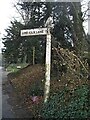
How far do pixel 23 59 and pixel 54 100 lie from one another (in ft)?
20.0

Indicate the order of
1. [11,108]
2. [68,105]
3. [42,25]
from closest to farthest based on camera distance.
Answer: [68,105] → [11,108] → [42,25]

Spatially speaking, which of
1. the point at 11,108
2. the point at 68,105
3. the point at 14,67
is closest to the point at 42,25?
the point at 11,108

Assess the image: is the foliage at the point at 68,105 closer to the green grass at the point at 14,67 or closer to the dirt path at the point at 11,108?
the dirt path at the point at 11,108

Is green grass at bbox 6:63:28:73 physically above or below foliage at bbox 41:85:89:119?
above

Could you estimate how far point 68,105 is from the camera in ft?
15.9

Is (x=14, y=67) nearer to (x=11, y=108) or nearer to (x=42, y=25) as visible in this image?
(x=42, y=25)

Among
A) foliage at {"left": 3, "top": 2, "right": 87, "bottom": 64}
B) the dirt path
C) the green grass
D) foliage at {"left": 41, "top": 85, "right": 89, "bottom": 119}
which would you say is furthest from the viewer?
the green grass

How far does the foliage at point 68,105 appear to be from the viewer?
4.70 m

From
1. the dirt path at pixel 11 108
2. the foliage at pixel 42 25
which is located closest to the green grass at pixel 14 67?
the foliage at pixel 42 25

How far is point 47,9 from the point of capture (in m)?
8.59

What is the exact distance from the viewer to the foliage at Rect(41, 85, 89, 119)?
4703 millimetres

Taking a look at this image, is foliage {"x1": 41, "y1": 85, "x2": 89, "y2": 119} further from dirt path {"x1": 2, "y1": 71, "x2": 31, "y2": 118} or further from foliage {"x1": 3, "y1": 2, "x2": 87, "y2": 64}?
foliage {"x1": 3, "y1": 2, "x2": 87, "y2": 64}

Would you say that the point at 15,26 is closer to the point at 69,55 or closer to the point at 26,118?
the point at 69,55

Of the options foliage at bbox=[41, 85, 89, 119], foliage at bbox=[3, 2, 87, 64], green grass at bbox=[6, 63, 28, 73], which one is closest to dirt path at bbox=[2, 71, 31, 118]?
foliage at bbox=[41, 85, 89, 119]
